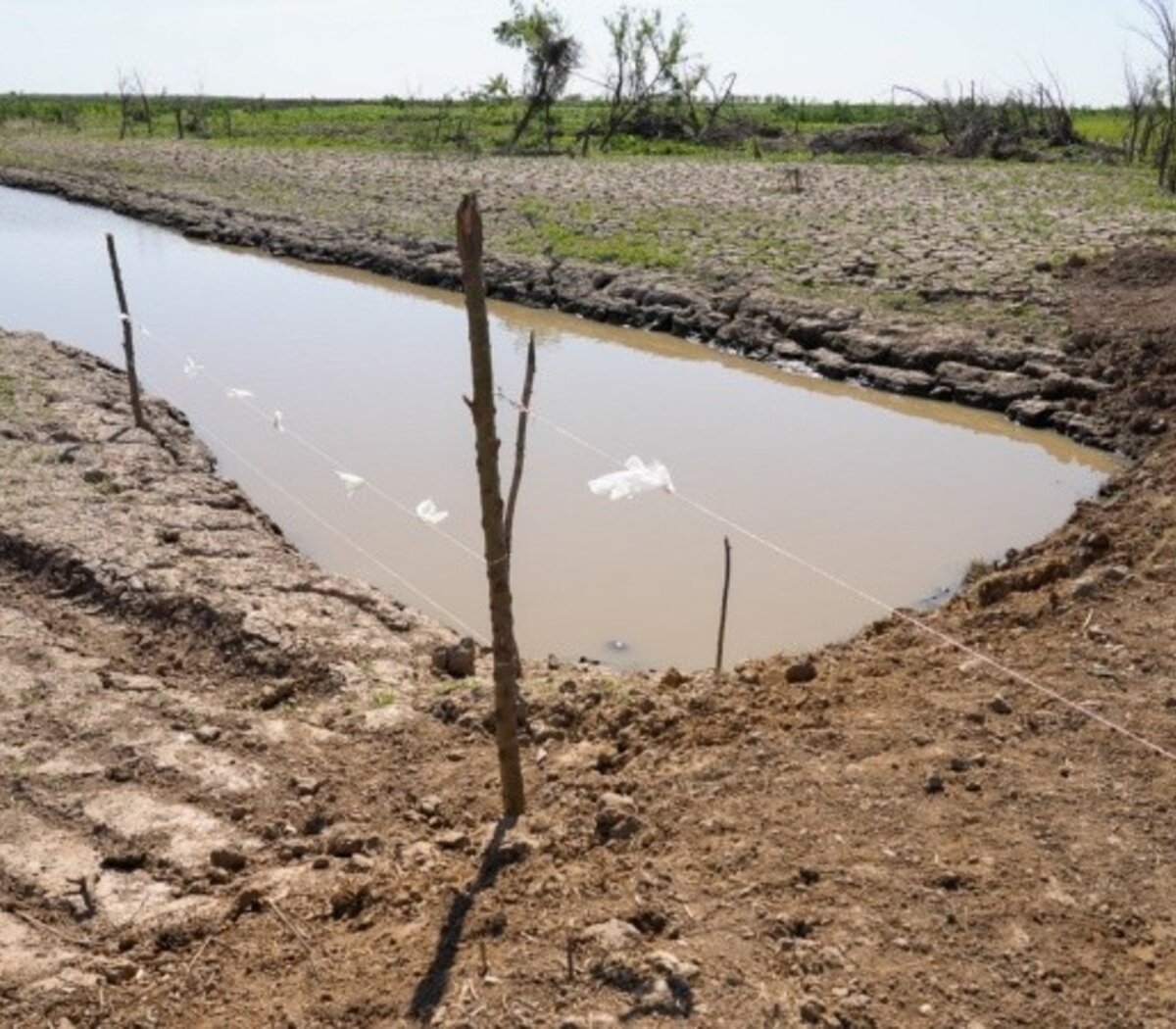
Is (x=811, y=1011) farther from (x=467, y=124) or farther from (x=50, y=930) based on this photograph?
(x=467, y=124)

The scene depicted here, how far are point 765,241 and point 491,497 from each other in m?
13.7

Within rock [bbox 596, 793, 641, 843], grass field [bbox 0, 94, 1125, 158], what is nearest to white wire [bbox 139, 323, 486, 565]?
rock [bbox 596, 793, 641, 843]

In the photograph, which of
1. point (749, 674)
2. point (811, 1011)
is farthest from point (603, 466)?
point (811, 1011)

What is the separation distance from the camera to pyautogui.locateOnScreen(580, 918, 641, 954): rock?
3492 millimetres

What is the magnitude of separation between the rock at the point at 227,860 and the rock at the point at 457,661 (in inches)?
61.2

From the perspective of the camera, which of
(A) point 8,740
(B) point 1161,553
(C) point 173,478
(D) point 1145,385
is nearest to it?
(A) point 8,740

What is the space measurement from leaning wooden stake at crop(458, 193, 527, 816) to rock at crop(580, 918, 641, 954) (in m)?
0.94

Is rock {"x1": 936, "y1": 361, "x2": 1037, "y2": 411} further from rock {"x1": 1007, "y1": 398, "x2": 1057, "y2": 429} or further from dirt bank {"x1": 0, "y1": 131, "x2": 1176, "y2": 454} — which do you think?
rock {"x1": 1007, "y1": 398, "x2": 1057, "y2": 429}

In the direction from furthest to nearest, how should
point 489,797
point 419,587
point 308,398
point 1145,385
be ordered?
point 308,398
point 1145,385
point 419,587
point 489,797

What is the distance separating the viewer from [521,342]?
14.6m

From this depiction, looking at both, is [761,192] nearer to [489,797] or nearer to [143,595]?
[143,595]

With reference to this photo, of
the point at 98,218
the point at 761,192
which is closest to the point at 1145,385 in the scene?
the point at 761,192

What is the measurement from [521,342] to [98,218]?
45.4 ft

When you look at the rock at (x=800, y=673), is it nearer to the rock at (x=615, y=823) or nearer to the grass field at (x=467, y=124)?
the rock at (x=615, y=823)
